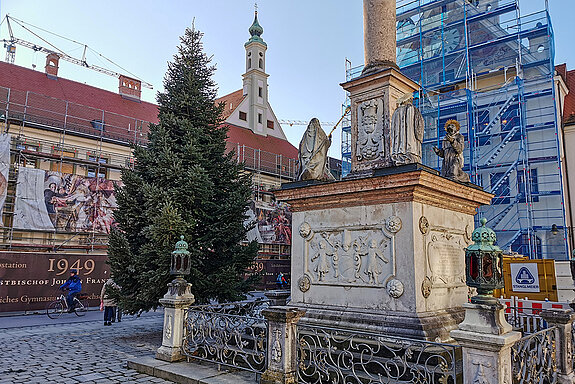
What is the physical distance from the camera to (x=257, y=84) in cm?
4781

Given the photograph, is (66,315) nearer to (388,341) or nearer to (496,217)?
(388,341)

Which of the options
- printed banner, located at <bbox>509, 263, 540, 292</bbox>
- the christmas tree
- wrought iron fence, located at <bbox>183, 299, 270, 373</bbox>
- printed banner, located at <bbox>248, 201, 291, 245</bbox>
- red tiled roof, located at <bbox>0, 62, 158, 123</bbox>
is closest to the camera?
wrought iron fence, located at <bbox>183, 299, 270, 373</bbox>

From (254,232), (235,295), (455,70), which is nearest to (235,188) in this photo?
(235,295)

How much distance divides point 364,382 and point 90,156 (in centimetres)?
2498

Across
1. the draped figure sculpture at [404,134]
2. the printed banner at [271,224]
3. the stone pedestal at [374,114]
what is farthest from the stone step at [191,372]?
the printed banner at [271,224]

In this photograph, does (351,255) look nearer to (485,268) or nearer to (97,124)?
(485,268)

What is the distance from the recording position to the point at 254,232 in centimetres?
2842

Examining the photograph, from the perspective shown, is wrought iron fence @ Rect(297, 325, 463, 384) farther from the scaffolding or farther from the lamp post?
the scaffolding

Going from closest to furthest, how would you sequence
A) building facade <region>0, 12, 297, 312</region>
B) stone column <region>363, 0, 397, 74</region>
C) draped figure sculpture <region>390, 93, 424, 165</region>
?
draped figure sculpture <region>390, 93, 424, 165</region>, stone column <region>363, 0, 397, 74</region>, building facade <region>0, 12, 297, 312</region>

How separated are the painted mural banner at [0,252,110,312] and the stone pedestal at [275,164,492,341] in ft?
45.7

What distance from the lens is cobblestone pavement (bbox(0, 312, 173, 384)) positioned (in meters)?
6.71

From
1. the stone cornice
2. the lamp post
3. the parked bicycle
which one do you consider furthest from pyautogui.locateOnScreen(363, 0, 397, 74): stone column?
the parked bicycle

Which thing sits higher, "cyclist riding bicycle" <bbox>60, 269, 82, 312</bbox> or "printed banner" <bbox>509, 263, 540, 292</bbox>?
"printed banner" <bbox>509, 263, 540, 292</bbox>

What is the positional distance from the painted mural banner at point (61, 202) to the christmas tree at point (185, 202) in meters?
9.47
